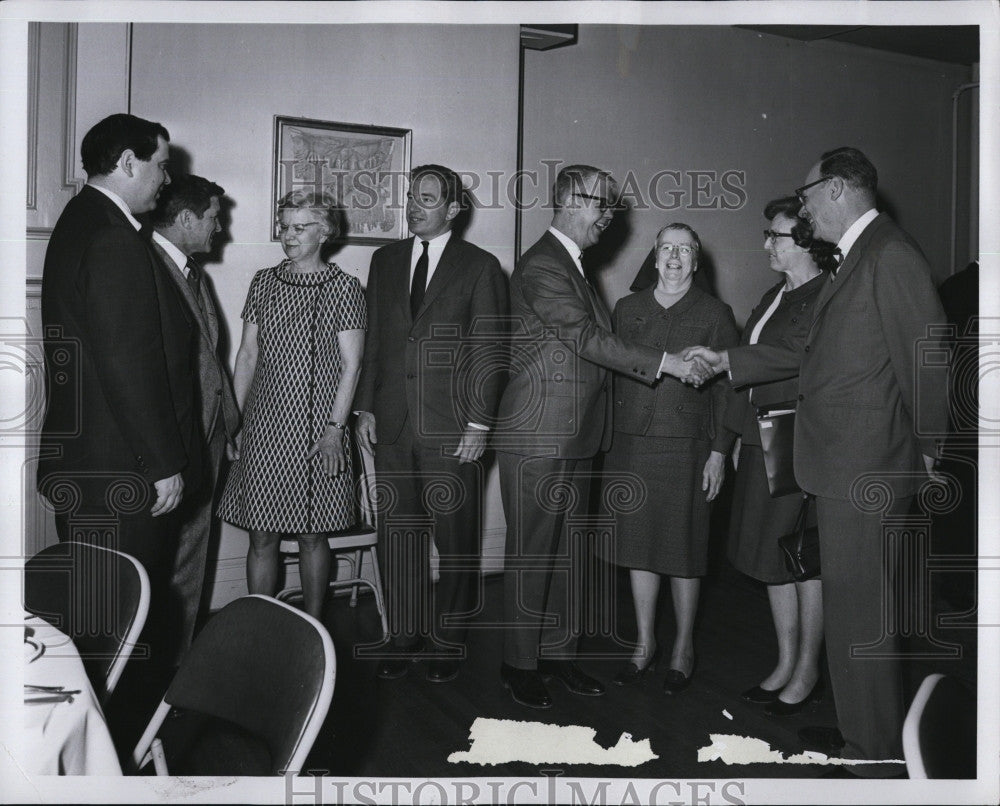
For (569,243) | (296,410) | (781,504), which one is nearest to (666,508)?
(781,504)

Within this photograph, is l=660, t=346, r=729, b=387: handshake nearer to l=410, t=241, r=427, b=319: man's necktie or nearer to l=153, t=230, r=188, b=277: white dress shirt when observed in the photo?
l=410, t=241, r=427, b=319: man's necktie

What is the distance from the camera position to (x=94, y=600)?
1767 mm

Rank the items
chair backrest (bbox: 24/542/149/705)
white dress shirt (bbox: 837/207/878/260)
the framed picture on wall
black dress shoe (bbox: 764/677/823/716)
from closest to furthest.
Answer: chair backrest (bbox: 24/542/149/705), white dress shirt (bbox: 837/207/878/260), black dress shoe (bbox: 764/677/823/716), the framed picture on wall

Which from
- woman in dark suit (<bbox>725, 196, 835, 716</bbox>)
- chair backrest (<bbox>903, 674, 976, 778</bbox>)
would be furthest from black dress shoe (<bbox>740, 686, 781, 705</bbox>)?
chair backrest (<bbox>903, 674, 976, 778</bbox>)

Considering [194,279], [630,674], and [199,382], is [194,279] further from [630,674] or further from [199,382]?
[630,674]

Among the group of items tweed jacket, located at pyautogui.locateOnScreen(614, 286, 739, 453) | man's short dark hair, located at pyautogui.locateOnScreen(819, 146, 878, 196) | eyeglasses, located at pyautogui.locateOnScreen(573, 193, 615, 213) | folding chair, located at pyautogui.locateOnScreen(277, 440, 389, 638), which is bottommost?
folding chair, located at pyautogui.locateOnScreen(277, 440, 389, 638)

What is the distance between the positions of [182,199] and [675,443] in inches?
75.8

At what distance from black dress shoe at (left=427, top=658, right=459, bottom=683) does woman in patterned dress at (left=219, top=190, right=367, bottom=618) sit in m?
0.61

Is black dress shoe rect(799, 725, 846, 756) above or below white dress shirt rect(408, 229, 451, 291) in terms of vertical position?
below

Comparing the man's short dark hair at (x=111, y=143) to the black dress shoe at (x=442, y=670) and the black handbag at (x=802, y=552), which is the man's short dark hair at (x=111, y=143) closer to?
the black dress shoe at (x=442, y=670)

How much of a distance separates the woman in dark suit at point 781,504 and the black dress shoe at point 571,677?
1.71 feet

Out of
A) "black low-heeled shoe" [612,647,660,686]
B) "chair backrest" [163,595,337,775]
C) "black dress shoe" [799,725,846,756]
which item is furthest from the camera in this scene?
"black low-heeled shoe" [612,647,660,686]

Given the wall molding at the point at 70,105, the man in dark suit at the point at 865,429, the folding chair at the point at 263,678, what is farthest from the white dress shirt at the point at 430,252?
the folding chair at the point at 263,678

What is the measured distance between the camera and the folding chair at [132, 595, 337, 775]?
55.6 inches
